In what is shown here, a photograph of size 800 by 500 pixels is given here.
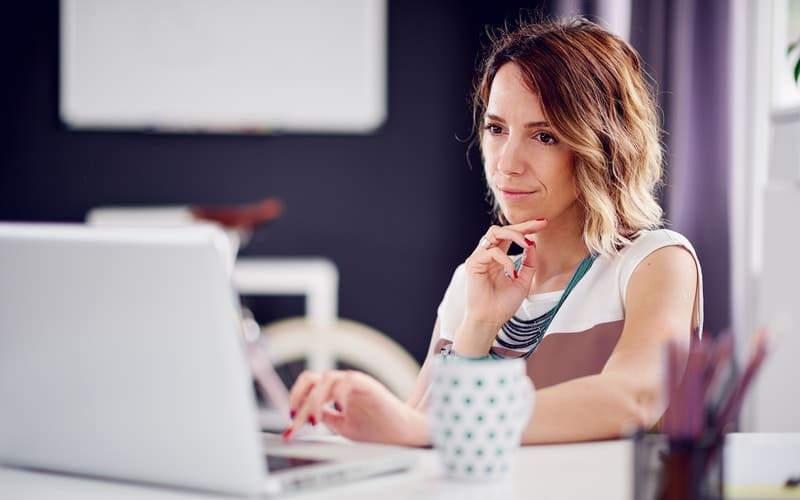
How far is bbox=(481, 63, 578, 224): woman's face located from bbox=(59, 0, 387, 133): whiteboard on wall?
2.62 meters

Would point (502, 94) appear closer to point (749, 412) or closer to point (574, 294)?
point (574, 294)

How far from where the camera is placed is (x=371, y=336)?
409 centimetres

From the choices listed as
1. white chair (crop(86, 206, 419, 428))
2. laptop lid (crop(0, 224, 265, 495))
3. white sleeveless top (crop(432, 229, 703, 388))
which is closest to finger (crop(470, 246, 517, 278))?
white sleeveless top (crop(432, 229, 703, 388))

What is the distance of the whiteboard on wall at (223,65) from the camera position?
13.4 ft

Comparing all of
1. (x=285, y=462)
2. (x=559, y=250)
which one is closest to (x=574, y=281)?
(x=559, y=250)

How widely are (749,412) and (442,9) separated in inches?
86.8

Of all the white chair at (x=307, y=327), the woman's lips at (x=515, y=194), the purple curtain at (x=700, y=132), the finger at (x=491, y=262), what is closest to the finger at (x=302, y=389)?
the finger at (x=491, y=262)

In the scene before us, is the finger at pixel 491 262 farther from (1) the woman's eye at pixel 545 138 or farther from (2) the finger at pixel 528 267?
(1) the woman's eye at pixel 545 138

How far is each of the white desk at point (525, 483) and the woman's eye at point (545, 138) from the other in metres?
0.63

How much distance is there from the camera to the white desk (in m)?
0.85

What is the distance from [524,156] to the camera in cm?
156

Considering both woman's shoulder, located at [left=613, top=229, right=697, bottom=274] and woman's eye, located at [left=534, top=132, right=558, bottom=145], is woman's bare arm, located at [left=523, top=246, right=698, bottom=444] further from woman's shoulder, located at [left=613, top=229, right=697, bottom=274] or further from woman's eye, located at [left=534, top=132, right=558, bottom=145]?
woman's eye, located at [left=534, top=132, right=558, bottom=145]

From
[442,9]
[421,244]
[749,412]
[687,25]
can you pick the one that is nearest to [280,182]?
[421,244]

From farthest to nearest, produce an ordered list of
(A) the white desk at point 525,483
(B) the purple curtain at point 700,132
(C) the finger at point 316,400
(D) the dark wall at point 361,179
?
(D) the dark wall at point 361,179, (B) the purple curtain at point 700,132, (C) the finger at point 316,400, (A) the white desk at point 525,483
